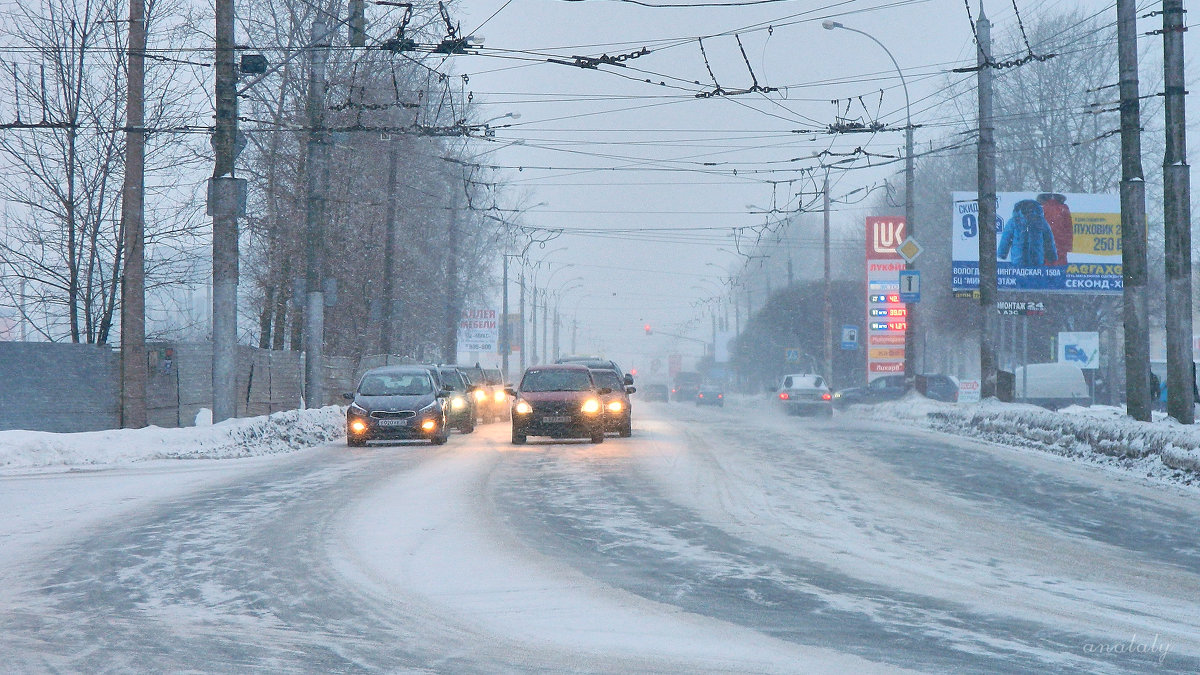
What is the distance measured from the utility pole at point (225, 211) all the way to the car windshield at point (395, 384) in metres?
2.82

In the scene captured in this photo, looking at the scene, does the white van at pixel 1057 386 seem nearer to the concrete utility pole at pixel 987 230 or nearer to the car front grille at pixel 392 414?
the concrete utility pole at pixel 987 230

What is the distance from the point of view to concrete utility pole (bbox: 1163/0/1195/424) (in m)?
20.8

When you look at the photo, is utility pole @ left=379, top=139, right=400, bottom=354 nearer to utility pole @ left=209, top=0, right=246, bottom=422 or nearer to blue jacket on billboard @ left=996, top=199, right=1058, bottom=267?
utility pole @ left=209, top=0, right=246, bottom=422

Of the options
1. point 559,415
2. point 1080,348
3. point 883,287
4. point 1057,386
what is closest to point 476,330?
point 883,287

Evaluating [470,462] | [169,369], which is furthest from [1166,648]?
[169,369]

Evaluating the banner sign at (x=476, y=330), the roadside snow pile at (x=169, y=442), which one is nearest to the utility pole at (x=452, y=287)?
the banner sign at (x=476, y=330)

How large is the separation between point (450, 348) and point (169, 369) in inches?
986

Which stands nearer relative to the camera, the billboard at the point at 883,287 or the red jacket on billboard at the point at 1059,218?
the red jacket on billboard at the point at 1059,218

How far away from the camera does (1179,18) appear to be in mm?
20922

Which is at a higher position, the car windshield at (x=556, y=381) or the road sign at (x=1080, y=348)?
the road sign at (x=1080, y=348)

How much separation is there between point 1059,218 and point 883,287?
8.18 metres

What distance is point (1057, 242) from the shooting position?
4634cm

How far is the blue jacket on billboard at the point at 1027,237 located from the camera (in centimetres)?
4622

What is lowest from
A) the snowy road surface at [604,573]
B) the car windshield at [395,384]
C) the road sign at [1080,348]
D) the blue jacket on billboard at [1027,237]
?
the snowy road surface at [604,573]
